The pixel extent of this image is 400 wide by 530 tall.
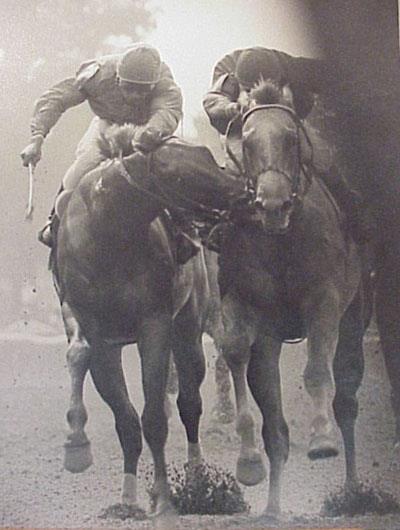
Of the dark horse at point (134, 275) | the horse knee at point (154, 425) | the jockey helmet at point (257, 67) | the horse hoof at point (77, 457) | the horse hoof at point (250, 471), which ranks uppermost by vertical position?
the jockey helmet at point (257, 67)

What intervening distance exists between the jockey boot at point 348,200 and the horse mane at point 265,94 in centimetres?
34

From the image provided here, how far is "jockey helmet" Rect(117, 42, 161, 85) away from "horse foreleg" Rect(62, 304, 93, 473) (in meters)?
0.91

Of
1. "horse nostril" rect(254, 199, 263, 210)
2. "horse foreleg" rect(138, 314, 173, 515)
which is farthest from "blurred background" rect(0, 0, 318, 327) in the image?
"horse foreleg" rect(138, 314, 173, 515)

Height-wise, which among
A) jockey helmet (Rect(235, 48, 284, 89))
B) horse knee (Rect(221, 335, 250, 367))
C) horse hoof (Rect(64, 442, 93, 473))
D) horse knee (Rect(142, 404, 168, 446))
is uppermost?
jockey helmet (Rect(235, 48, 284, 89))

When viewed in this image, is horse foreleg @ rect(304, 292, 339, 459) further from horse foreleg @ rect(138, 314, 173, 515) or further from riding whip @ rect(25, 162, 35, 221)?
riding whip @ rect(25, 162, 35, 221)

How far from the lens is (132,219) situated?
3535 mm

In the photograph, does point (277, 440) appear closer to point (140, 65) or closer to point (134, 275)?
point (134, 275)

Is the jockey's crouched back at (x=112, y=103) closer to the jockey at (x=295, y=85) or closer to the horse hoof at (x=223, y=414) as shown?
the jockey at (x=295, y=85)

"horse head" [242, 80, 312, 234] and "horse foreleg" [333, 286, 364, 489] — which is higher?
"horse head" [242, 80, 312, 234]

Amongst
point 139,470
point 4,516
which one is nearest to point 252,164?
point 139,470

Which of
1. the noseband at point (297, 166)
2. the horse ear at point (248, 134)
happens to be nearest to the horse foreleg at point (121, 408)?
the noseband at point (297, 166)

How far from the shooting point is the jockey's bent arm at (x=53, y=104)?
3.58 metres

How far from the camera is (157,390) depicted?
11.4 feet

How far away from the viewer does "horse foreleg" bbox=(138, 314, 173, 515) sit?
135 inches
